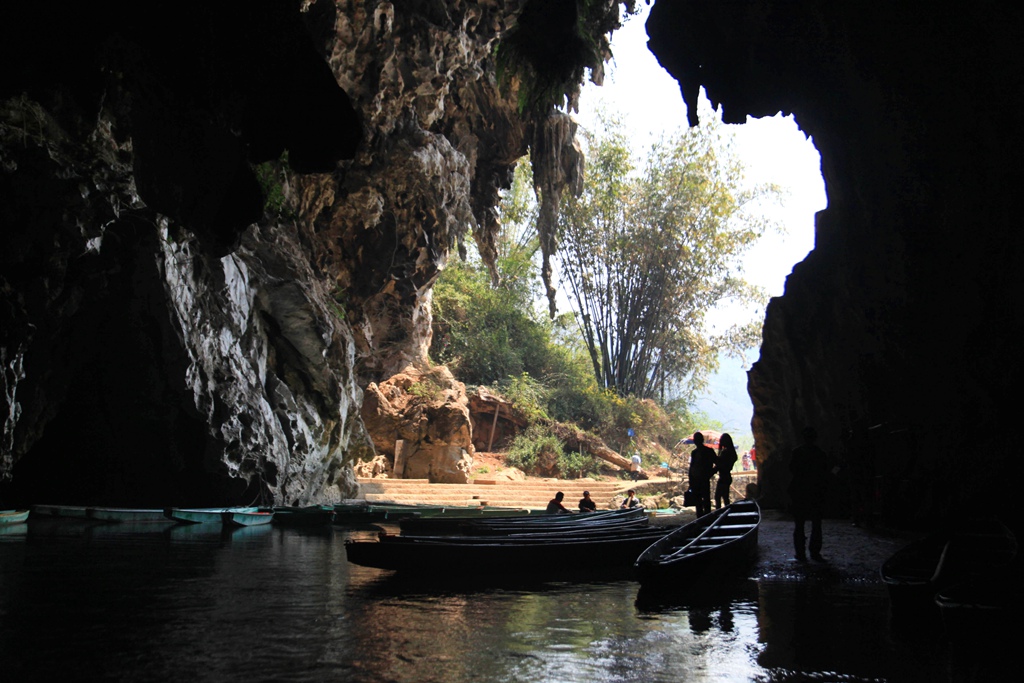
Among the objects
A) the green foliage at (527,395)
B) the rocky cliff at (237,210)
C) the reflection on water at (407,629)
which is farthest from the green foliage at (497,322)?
the reflection on water at (407,629)

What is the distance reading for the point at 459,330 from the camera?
36.8 meters

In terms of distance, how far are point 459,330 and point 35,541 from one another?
87.3 feet

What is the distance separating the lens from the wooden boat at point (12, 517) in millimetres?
11852

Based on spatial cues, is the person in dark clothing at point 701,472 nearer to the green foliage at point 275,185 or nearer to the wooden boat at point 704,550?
the wooden boat at point 704,550

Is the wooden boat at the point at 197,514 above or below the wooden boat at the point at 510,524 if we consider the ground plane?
below

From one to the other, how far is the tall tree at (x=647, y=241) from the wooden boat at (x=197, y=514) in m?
26.5

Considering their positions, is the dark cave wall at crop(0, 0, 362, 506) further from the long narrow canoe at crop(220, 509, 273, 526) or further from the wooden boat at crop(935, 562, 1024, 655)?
the wooden boat at crop(935, 562, 1024, 655)

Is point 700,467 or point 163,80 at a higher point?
point 163,80

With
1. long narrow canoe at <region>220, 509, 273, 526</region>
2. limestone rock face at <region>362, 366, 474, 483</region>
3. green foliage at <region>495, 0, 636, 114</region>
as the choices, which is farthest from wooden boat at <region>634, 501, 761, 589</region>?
limestone rock face at <region>362, 366, 474, 483</region>

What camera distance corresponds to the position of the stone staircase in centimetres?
2169

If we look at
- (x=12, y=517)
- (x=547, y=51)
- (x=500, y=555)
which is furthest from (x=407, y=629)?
(x=12, y=517)

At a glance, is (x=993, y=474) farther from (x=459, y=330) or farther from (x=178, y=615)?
(x=459, y=330)

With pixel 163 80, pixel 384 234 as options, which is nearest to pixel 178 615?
pixel 163 80

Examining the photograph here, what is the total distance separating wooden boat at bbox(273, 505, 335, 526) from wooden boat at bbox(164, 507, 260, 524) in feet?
3.85
